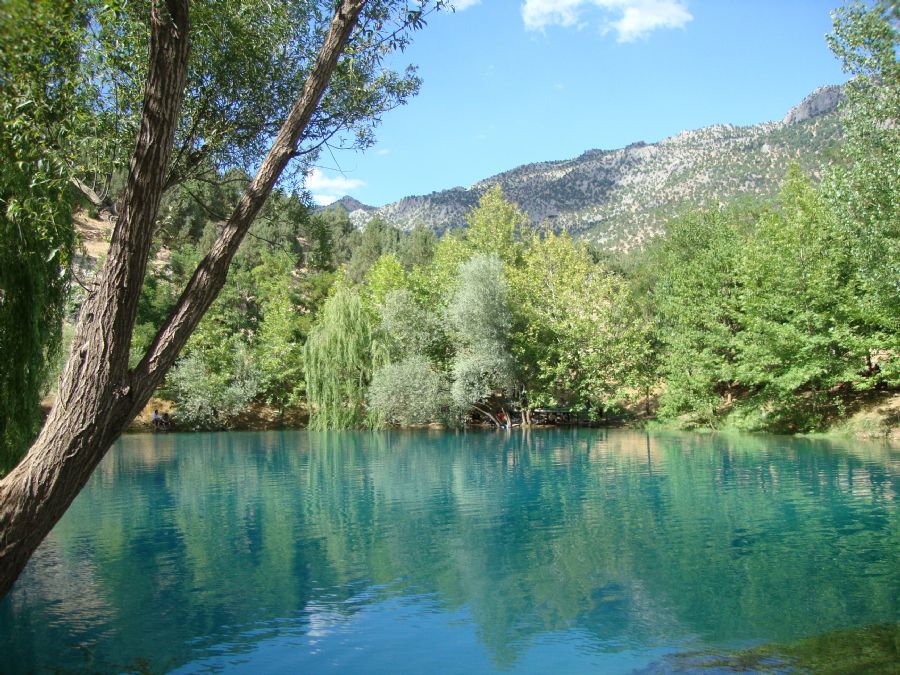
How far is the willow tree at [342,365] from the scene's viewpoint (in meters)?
38.7

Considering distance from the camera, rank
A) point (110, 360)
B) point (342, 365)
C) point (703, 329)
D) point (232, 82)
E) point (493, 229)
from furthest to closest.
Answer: point (493, 229)
point (342, 365)
point (703, 329)
point (232, 82)
point (110, 360)

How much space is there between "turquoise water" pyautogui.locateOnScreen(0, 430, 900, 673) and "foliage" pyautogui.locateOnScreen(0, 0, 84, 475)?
108 inches

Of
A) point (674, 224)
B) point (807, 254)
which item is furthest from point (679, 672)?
point (674, 224)

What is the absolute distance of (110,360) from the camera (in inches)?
172

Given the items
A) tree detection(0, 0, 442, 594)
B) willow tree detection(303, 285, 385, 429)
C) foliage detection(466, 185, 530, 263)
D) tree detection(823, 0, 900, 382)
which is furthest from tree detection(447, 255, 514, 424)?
tree detection(0, 0, 442, 594)

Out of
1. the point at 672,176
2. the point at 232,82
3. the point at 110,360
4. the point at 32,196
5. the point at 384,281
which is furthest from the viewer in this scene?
the point at 672,176

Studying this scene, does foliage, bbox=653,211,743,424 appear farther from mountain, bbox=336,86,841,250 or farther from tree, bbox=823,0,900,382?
mountain, bbox=336,86,841,250

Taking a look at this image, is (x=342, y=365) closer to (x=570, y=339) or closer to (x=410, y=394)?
(x=410, y=394)

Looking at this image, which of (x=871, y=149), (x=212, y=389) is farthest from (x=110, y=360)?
(x=212, y=389)

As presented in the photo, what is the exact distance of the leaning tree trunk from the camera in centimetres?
419

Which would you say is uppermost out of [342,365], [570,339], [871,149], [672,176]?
[672,176]

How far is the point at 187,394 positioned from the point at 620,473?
103ft

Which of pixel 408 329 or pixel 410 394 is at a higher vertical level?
pixel 408 329

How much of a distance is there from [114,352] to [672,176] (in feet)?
537
